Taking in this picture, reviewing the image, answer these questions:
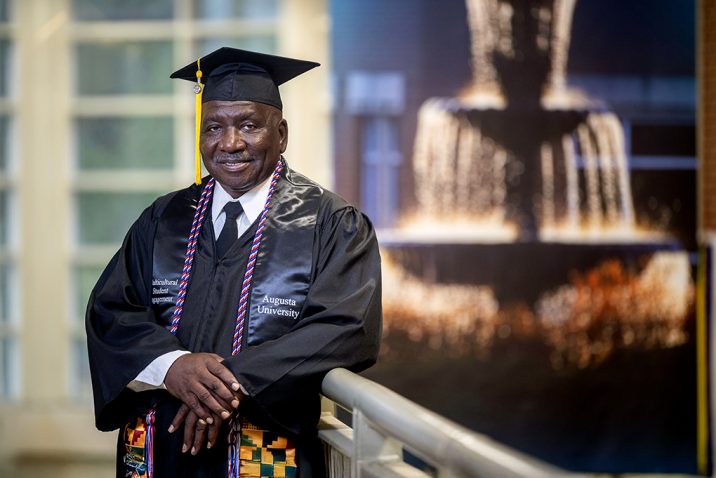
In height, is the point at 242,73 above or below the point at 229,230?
above

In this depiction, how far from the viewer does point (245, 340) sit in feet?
6.43

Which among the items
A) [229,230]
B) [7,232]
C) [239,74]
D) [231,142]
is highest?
[239,74]

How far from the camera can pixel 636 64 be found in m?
4.69

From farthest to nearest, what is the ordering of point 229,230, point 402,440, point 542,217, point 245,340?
point 542,217 < point 229,230 < point 245,340 < point 402,440

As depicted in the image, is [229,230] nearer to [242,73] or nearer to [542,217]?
[242,73]

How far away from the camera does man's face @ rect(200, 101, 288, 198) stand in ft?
6.66

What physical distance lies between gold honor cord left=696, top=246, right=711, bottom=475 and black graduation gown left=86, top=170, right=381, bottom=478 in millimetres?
3124

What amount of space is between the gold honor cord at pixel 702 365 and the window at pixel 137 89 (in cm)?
243

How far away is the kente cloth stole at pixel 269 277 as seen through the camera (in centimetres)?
197

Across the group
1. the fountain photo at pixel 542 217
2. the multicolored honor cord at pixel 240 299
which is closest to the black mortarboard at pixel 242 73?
the multicolored honor cord at pixel 240 299

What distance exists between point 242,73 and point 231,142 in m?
0.18

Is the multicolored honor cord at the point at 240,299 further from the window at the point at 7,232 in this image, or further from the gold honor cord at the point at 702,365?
the gold honor cord at the point at 702,365

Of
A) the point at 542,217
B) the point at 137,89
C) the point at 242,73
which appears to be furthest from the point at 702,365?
the point at 242,73

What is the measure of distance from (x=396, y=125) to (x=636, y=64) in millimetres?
1258
